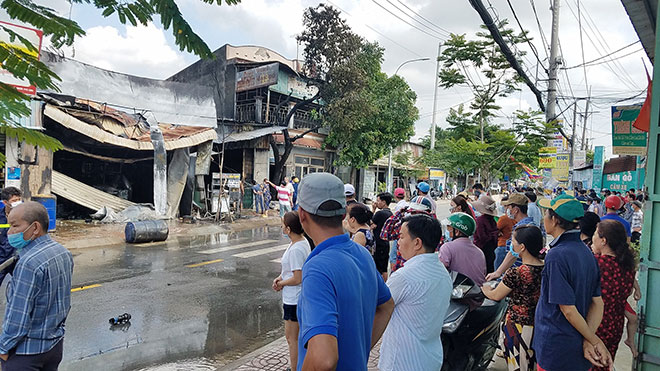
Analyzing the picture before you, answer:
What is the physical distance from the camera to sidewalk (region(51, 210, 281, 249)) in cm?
1059

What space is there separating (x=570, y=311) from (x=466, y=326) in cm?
76

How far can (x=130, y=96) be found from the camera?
13727mm

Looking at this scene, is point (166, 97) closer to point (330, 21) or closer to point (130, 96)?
point (130, 96)

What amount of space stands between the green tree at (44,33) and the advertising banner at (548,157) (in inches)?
521

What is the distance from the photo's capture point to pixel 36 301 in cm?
256

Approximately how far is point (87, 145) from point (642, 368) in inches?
589

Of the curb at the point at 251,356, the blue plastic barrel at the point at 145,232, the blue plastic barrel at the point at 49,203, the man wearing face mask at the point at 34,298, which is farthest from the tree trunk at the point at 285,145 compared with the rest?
the man wearing face mask at the point at 34,298

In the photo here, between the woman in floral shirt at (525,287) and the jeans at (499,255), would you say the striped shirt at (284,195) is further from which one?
the woman in floral shirt at (525,287)

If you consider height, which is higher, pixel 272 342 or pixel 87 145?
pixel 87 145

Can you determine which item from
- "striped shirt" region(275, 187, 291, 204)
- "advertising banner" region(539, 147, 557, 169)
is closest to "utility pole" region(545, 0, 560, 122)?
"advertising banner" region(539, 147, 557, 169)

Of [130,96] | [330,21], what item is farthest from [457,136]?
[130,96]

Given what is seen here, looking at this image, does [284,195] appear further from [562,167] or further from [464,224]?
[464,224]

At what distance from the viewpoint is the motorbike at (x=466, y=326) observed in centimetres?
294

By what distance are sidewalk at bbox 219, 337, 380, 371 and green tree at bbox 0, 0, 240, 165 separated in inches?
122
